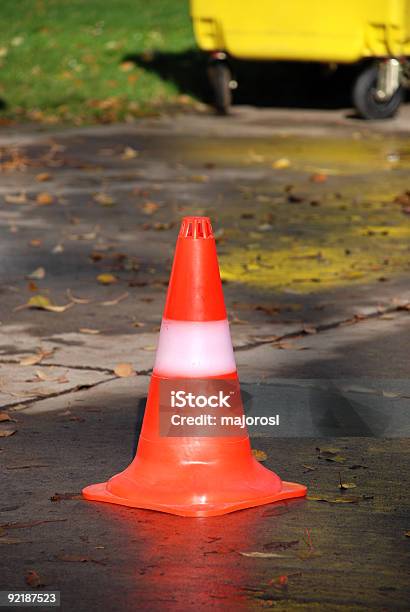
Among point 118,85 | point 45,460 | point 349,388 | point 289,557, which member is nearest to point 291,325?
point 349,388

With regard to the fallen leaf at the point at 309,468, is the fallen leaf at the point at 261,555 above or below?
above

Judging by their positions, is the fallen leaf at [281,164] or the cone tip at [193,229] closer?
the cone tip at [193,229]

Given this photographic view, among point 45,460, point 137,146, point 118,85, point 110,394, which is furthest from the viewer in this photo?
point 118,85

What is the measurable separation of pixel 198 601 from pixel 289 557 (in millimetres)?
414

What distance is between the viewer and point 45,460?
5031mm

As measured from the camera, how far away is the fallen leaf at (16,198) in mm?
10789

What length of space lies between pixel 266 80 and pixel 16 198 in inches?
321

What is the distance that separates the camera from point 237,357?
6500 millimetres

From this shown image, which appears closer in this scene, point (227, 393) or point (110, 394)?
point (227, 393)

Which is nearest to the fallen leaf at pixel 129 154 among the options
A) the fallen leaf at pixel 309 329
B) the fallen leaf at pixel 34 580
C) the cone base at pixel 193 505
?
the fallen leaf at pixel 309 329

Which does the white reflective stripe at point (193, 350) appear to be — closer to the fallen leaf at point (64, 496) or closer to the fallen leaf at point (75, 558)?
the fallen leaf at point (64, 496)

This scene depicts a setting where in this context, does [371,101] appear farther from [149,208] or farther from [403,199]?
[149,208]

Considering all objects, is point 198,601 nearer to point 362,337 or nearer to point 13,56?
point 362,337

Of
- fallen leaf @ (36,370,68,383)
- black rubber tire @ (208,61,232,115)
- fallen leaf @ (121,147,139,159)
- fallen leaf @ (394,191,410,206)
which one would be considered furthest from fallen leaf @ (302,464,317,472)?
black rubber tire @ (208,61,232,115)
